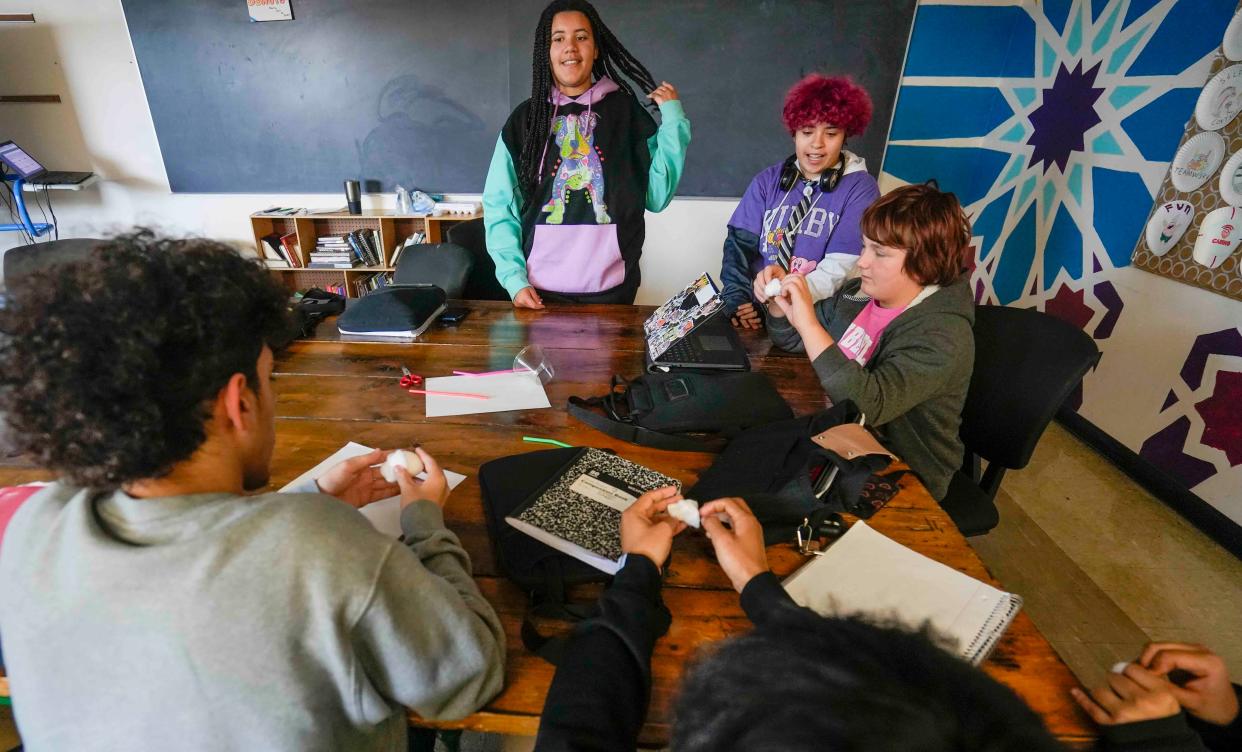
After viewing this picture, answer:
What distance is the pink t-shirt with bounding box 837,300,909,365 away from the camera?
1.49 m

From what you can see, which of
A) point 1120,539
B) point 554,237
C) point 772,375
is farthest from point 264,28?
point 1120,539

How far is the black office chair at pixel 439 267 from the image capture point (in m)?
2.46

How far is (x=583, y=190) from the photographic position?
2.06 metres

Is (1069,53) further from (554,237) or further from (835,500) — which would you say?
(835,500)

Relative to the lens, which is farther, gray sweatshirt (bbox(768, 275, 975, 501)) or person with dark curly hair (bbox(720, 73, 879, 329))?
person with dark curly hair (bbox(720, 73, 879, 329))

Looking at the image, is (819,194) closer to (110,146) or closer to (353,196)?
(353,196)

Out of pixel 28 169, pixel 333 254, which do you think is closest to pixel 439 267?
pixel 333 254

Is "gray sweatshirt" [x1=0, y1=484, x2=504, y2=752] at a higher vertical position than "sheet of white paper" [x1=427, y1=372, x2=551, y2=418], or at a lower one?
higher

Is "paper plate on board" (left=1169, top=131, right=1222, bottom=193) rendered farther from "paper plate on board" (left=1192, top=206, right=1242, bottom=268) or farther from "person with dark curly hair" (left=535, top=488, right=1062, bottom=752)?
"person with dark curly hair" (left=535, top=488, right=1062, bottom=752)

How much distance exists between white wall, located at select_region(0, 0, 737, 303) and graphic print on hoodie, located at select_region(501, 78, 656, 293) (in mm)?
1642

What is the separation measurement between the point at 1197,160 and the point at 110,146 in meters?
5.73

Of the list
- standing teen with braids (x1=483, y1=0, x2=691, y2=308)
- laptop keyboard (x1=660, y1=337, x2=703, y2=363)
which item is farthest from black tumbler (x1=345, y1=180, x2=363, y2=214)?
laptop keyboard (x1=660, y1=337, x2=703, y2=363)

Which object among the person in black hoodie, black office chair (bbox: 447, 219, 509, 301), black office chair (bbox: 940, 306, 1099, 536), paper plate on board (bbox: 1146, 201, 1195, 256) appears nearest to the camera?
the person in black hoodie

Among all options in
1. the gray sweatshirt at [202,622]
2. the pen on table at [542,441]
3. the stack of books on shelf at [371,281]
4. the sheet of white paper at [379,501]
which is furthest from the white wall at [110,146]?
the gray sweatshirt at [202,622]
